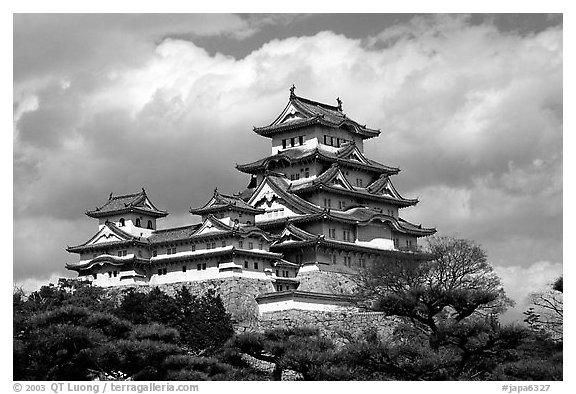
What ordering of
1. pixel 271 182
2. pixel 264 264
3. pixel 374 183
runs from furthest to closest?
pixel 374 183 < pixel 271 182 < pixel 264 264

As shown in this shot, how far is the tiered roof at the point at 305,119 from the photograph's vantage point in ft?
209

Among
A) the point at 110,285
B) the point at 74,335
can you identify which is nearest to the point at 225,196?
the point at 110,285

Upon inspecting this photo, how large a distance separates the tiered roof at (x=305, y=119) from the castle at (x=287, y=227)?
0.06 meters

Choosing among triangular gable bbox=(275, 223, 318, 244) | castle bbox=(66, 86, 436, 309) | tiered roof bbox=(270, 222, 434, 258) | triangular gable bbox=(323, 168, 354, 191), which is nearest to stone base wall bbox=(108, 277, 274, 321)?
castle bbox=(66, 86, 436, 309)

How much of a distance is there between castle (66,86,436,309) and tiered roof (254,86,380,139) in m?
0.06

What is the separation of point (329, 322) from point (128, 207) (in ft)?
47.9

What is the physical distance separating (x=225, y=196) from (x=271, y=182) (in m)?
4.25

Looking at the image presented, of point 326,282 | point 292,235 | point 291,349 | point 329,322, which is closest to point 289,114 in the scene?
point 292,235

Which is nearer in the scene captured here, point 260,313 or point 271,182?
point 260,313

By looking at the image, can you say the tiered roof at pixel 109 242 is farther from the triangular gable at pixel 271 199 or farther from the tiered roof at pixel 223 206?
the triangular gable at pixel 271 199

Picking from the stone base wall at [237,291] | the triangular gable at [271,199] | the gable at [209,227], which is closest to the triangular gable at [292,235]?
the triangular gable at [271,199]

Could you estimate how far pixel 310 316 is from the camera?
2085 inches

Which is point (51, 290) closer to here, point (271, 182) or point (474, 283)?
point (271, 182)

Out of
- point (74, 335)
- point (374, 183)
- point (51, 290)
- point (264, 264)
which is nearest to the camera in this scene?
point (74, 335)
